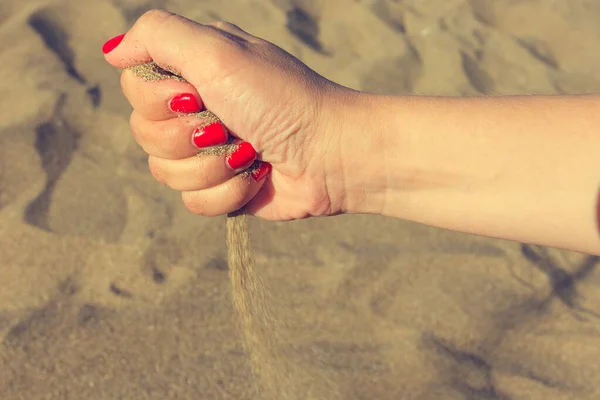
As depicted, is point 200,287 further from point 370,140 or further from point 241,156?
point 370,140

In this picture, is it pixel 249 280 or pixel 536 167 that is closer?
pixel 536 167

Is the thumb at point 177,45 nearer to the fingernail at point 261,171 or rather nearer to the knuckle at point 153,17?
the knuckle at point 153,17

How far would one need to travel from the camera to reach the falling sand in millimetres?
1775

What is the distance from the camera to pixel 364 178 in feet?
5.45

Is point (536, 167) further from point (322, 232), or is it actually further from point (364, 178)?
point (322, 232)

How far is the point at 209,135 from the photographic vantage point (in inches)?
58.6

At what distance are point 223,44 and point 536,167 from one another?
83cm

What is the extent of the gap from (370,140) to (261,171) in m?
0.32

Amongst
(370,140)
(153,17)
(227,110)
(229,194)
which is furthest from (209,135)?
(370,140)

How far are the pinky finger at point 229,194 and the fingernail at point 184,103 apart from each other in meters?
0.23

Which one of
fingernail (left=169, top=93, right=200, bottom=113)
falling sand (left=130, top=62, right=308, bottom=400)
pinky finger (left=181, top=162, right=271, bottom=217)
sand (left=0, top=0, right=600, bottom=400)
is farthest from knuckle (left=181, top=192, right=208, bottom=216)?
sand (left=0, top=0, right=600, bottom=400)

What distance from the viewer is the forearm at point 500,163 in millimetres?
1440

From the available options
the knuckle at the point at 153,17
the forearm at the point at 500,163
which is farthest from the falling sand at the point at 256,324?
the knuckle at the point at 153,17

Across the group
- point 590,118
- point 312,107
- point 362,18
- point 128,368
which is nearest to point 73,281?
point 128,368
